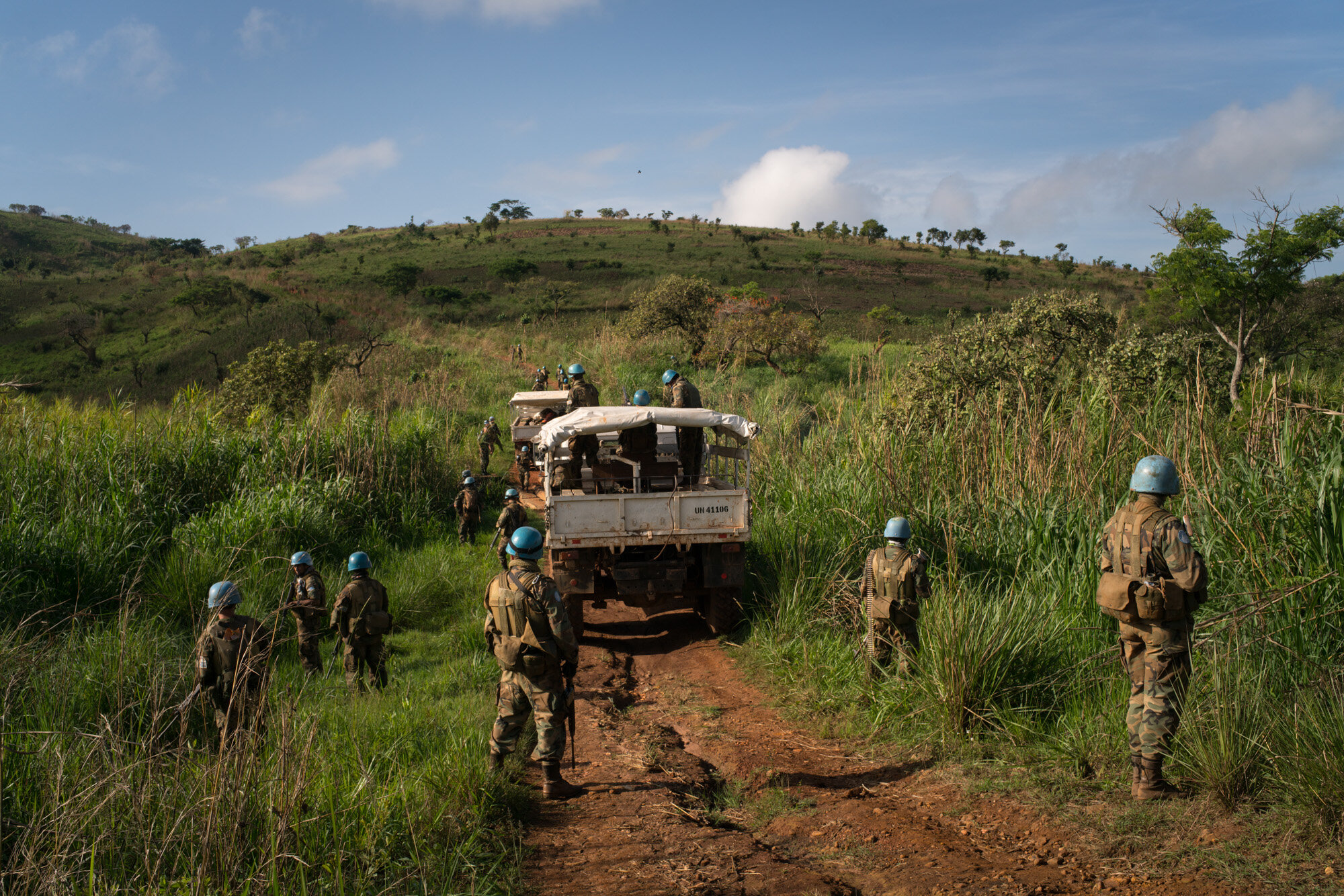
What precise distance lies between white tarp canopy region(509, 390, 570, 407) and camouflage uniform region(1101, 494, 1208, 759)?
12920 mm

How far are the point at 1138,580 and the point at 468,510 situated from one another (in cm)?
889

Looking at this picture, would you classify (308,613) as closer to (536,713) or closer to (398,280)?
(536,713)

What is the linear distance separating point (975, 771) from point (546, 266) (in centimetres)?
6205

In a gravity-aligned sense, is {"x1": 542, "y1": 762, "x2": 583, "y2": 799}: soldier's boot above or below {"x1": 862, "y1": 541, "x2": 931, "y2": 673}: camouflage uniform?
below

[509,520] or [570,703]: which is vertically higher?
[509,520]

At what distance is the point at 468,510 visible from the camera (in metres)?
11.4

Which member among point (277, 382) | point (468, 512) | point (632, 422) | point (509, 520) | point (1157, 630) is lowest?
point (468, 512)

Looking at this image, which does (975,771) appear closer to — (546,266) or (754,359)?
(754,359)

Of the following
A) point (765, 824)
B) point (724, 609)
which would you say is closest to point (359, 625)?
point (724, 609)

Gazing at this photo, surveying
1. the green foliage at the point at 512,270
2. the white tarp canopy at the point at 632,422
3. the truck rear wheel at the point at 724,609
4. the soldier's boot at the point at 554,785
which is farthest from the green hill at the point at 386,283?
the soldier's boot at the point at 554,785

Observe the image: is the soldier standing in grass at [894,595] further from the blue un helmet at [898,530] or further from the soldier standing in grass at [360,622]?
the soldier standing in grass at [360,622]

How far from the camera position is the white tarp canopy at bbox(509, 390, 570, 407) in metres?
16.5

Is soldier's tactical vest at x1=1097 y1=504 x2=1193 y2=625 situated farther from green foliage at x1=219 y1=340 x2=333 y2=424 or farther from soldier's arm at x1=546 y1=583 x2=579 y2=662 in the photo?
green foliage at x1=219 y1=340 x2=333 y2=424

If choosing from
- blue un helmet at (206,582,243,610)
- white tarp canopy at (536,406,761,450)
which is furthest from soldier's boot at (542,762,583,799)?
white tarp canopy at (536,406,761,450)
